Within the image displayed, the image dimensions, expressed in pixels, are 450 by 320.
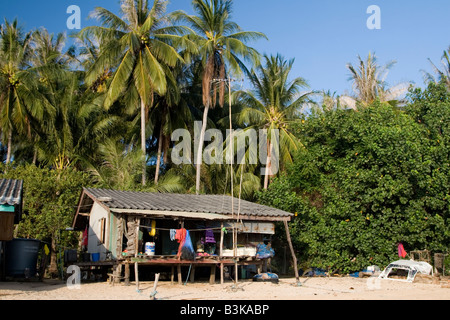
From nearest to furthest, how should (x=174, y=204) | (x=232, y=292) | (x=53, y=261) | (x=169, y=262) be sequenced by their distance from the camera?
(x=232, y=292), (x=169, y=262), (x=174, y=204), (x=53, y=261)

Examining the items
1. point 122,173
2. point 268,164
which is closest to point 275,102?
point 268,164

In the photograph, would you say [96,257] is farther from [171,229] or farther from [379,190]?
[379,190]

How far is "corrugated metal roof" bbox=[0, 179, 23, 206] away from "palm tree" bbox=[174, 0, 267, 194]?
42.7 feet

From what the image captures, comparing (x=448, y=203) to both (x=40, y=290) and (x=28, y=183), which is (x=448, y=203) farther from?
(x=28, y=183)

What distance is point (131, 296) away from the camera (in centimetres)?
1241

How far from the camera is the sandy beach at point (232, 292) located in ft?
40.1

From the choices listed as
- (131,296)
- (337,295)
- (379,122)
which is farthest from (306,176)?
(131,296)

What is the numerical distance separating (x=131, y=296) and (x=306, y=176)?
46.3 feet

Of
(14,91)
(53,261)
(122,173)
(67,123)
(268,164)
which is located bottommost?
(53,261)

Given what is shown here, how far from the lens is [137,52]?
2628 centimetres

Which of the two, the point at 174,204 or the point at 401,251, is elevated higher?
the point at 174,204

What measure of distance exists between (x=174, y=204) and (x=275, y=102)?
13.8 metres

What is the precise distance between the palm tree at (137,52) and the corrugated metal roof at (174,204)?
21.4 feet

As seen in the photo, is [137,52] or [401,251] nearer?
[401,251]
